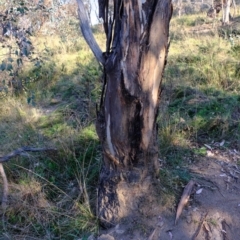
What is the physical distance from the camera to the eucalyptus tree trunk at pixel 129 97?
7.32 ft

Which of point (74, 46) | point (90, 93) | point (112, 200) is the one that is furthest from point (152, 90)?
point (74, 46)

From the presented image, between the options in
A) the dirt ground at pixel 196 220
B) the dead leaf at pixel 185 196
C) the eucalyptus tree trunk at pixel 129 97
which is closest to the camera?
the eucalyptus tree trunk at pixel 129 97

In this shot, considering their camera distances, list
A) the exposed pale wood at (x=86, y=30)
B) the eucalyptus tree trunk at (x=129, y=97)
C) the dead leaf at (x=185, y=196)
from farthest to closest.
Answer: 1. the dead leaf at (x=185, y=196)
2. the exposed pale wood at (x=86, y=30)
3. the eucalyptus tree trunk at (x=129, y=97)

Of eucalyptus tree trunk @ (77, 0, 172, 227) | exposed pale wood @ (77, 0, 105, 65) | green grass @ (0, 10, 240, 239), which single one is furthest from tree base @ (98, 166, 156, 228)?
exposed pale wood @ (77, 0, 105, 65)

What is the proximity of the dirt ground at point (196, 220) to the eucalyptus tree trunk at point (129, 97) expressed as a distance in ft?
0.38

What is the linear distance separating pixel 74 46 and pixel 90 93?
328 cm

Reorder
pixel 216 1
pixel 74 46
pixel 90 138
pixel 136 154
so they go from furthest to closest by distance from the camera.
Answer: pixel 216 1 → pixel 74 46 → pixel 90 138 → pixel 136 154

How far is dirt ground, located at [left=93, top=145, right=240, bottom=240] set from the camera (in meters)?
2.54

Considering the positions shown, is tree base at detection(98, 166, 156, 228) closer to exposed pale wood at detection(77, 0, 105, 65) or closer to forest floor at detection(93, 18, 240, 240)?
forest floor at detection(93, 18, 240, 240)

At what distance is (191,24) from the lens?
965cm

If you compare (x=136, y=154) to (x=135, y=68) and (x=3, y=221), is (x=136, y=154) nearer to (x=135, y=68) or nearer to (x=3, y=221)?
(x=135, y=68)

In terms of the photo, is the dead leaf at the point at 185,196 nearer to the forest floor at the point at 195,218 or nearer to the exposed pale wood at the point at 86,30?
the forest floor at the point at 195,218

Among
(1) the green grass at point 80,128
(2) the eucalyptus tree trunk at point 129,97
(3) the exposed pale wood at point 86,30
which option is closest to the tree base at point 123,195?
(2) the eucalyptus tree trunk at point 129,97

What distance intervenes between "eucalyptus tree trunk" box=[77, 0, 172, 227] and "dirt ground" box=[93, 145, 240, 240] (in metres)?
0.11
